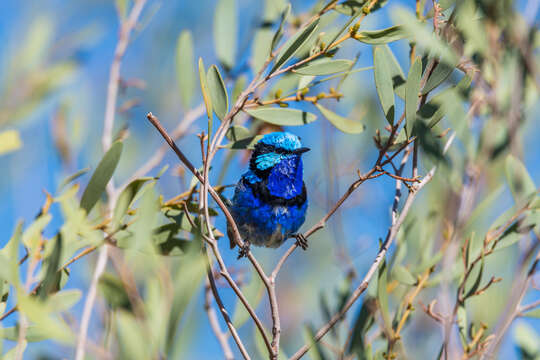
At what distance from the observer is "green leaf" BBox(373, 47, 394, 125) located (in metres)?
2.08

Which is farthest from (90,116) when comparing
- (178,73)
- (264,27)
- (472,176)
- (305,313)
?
(472,176)

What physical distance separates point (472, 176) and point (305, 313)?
192cm

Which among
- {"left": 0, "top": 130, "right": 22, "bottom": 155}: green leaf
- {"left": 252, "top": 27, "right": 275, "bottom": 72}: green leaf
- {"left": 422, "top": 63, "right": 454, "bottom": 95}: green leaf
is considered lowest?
{"left": 422, "top": 63, "right": 454, "bottom": 95}: green leaf

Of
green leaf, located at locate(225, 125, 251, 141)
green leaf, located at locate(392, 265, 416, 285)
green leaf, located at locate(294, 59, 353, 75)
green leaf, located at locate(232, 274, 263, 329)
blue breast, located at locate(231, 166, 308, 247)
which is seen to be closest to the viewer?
green leaf, located at locate(294, 59, 353, 75)

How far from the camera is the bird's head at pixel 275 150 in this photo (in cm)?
385

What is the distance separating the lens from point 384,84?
210 cm

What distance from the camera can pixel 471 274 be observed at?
2.27 metres

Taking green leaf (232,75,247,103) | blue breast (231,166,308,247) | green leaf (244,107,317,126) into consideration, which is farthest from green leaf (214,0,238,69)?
blue breast (231,166,308,247)

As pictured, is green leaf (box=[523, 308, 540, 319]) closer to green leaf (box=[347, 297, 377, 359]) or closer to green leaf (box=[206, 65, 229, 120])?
green leaf (box=[347, 297, 377, 359])

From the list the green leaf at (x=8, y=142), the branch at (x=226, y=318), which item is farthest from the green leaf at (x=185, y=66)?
→ the branch at (x=226, y=318)

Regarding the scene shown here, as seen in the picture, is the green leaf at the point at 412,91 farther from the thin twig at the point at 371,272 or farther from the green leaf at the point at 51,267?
the green leaf at the point at 51,267

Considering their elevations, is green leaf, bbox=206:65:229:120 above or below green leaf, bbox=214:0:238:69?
below

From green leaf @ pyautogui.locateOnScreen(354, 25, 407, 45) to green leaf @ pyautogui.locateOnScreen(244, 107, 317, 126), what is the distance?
454 mm

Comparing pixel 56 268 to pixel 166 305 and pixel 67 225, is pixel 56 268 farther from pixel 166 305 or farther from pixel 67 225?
pixel 166 305
